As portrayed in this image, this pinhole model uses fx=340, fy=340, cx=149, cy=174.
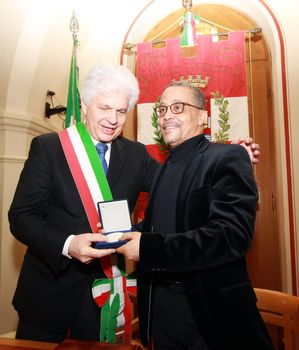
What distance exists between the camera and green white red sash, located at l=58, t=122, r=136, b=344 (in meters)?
1.34

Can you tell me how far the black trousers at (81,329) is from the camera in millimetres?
1300

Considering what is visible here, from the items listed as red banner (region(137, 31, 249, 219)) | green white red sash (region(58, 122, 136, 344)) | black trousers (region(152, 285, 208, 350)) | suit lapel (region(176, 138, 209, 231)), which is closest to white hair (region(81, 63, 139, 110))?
green white red sash (region(58, 122, 136, 344))

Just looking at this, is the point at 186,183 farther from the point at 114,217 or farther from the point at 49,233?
the point at 49,233

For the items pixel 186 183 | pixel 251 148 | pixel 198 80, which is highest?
pixel 198 80

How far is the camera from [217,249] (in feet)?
3.32

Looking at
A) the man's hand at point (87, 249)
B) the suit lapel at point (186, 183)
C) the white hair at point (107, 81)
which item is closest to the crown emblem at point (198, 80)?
the white hair at point (107, 81)

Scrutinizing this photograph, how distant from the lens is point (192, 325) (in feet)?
3.83

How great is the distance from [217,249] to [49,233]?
617mm

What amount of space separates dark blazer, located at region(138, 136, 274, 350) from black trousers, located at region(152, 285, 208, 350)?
0.25ft

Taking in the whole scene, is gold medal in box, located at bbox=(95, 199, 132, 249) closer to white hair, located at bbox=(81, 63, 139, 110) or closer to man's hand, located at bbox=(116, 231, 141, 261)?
man's hand, located at bbox=(116, 231, 141, 261)

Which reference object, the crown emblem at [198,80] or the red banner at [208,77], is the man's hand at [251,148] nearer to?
the red banner at [208,77]

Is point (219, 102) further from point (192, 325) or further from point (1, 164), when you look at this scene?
point (192, 325)

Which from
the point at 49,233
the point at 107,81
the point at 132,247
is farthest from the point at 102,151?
the point at 132,247

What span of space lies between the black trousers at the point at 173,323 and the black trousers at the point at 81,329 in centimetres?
23
